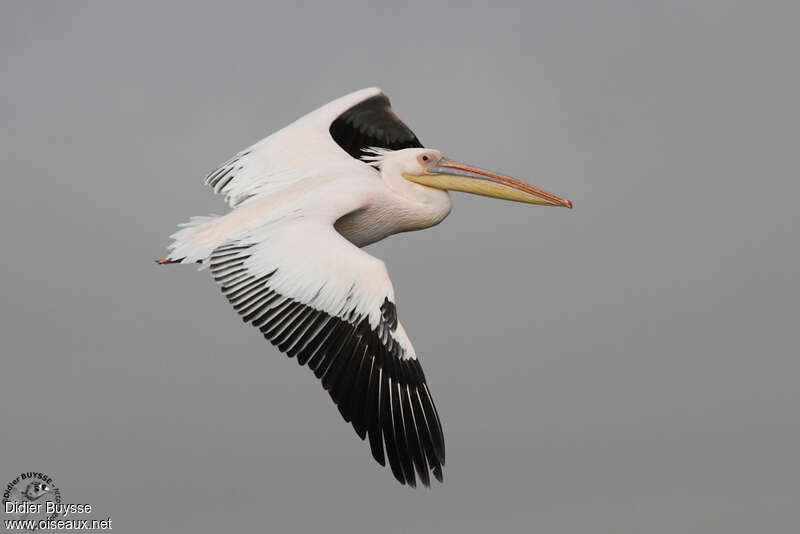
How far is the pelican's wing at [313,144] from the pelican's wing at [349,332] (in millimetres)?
2209

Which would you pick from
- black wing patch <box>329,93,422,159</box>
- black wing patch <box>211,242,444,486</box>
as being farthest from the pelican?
black wing patch <box>329,93,422,159</box>

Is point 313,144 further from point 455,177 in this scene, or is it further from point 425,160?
point 455,177

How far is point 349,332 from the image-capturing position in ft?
34.0

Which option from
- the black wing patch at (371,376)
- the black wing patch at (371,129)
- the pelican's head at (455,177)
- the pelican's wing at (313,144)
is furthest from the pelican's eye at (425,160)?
the black wing patch at (371,376)

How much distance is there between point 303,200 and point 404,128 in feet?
12.6

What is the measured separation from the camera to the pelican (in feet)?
33.5

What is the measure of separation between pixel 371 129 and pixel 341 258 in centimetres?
487

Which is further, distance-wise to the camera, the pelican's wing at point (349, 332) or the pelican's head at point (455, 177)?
the pelican's head at point (455, 177)

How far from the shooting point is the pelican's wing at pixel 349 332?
400 inches

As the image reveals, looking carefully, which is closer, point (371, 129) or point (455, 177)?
point (455, 177)

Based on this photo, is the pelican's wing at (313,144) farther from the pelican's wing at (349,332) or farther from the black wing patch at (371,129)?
the pelican's wing at (349,332)

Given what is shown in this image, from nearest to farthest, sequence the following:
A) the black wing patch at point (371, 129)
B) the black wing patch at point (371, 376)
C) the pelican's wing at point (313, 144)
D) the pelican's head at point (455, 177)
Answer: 1. the black wing patch at point (371, 376)
2. the pelican's head at point (455, 177)
3. the pelican's wing at point (313, 144)
4. the black wing patch at point (371, 129)

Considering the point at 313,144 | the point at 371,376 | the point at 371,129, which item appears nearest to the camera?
the point at 371,376

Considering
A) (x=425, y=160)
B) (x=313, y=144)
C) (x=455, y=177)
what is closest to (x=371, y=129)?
(x=313, y=144)
